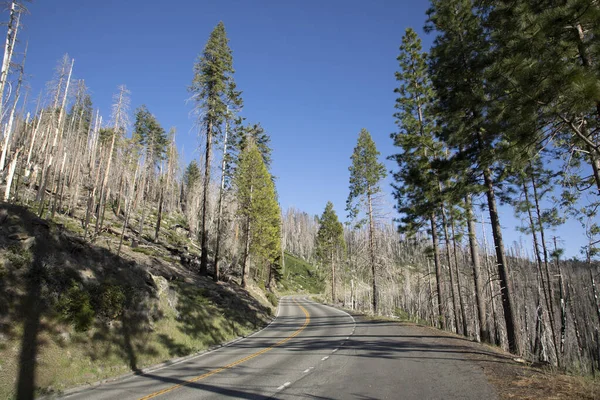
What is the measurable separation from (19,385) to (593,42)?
611 inches

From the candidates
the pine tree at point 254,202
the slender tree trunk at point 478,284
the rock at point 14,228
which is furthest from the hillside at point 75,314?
the pine tree at point 254,202

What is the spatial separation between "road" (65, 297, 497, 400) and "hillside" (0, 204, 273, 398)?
1.25 m

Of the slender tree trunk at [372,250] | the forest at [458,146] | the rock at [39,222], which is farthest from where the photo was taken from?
the slender tree trunk at [372,250]

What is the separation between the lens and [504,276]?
11.9m

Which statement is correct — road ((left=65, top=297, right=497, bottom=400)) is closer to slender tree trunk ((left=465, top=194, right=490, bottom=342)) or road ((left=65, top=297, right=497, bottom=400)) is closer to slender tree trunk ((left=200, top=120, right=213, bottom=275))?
slender tree trunk ((left=465, top=194, right=490, bottom=342))

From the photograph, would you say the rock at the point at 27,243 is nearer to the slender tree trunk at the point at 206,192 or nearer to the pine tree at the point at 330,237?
the slender tree trunk at the point at 206,192

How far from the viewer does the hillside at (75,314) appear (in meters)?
8.66

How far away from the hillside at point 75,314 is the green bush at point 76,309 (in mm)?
29

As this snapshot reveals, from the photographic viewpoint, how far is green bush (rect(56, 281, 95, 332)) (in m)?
10.3

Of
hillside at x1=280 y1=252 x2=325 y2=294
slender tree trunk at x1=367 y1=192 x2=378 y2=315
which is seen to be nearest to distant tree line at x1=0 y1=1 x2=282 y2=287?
slender tree trunk at x1=367 y1=192 x2=378 y2=315

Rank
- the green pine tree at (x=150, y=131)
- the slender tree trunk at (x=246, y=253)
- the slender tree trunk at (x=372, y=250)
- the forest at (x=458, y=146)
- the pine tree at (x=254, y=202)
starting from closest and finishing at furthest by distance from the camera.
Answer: the forest at (x=458, y=146)
the slender tree trunk at (x=372, y=250)
the slender tree trunk at (x=246, y=253)
the pine tree at (x=254, y=202)
the green pine tree at (x=150, y=131)

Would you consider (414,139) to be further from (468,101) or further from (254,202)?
(254,202)

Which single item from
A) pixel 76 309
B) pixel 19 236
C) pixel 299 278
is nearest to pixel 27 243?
pixel 19 236

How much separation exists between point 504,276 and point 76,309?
52.3 feet
